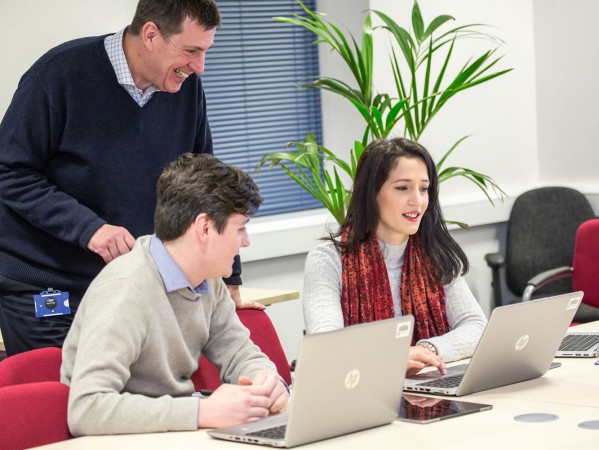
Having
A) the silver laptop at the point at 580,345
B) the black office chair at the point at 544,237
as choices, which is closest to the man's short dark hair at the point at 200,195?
the silver laptop at the point at 580,345

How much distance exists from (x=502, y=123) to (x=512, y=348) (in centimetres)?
341

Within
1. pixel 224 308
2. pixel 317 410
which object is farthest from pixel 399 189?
pixel 317 410

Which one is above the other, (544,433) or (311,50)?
(311,50)

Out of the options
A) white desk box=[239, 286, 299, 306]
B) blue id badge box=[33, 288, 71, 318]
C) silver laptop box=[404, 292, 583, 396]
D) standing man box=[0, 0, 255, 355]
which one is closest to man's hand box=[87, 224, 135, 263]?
standing man box=[0, 0, 255, 355]

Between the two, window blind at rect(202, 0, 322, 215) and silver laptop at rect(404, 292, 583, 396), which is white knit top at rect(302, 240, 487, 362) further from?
window blind at rect(202, 0, 322, 215)

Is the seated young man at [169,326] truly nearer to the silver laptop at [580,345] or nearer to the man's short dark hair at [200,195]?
the man's short dark hair at [200,195]

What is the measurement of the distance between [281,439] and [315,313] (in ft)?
3.45

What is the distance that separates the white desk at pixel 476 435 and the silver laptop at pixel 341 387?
27 mm

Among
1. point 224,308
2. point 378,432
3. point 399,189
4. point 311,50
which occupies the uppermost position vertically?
point 311,50

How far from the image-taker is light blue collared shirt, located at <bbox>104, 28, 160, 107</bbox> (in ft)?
8.87

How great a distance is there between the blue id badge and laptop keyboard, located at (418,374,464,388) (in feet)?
3.29

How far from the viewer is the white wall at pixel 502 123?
15.7ft

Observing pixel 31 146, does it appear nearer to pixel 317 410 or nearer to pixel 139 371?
pixel 139 371

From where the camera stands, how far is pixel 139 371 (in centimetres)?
211
